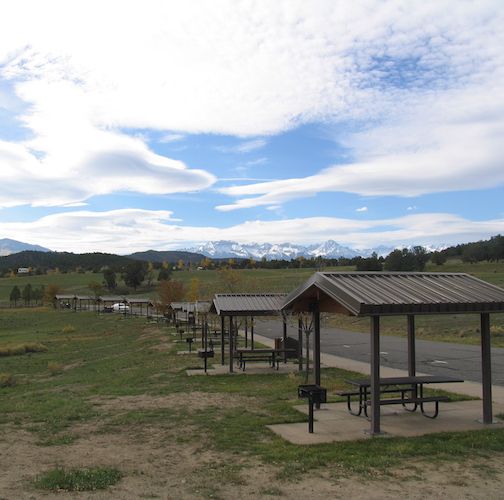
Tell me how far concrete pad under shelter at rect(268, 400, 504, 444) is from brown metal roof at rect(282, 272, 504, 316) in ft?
5.94

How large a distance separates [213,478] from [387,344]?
1910 cm

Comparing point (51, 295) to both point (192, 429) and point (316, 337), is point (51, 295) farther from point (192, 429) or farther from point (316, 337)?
point (192, 429)

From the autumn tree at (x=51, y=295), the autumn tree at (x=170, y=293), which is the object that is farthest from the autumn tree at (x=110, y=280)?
the autumn tree at (x=170, y=293)

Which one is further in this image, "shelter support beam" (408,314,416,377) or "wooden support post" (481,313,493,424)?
"shelter support beam" (408,314,416,377)

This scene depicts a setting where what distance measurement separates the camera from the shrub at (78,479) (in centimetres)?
598

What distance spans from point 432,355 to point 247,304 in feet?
23.5

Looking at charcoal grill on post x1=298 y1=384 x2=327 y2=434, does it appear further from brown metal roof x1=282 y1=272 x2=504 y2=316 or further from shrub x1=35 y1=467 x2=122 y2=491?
shrub x1=35 y1=467 x2=122 y2=491

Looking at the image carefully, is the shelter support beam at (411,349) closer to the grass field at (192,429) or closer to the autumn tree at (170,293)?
the grass field at (192,429)

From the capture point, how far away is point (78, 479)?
244 inches

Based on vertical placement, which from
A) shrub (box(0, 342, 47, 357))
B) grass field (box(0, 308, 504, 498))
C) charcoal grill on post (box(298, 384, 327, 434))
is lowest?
shrub (box(0, 342, 47, 357))

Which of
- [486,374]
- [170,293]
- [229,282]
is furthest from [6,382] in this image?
[170,293]

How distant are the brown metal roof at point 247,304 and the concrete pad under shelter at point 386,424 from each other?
5819mm

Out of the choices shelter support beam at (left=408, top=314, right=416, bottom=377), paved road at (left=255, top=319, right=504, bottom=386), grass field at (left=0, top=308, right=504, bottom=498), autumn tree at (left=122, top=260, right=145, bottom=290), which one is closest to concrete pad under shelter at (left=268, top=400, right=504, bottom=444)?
grass field at (left=0, top=308, right=504, bottom=498)

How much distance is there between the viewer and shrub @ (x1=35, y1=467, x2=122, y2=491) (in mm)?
5984
